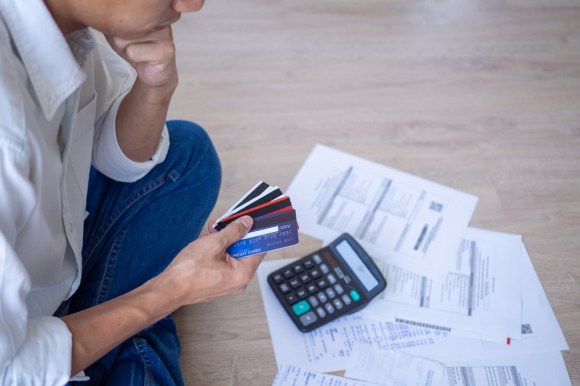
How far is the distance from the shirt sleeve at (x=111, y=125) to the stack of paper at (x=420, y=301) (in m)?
0.35

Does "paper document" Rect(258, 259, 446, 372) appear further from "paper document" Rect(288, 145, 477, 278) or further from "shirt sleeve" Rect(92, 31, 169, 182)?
"shirt sleeve" Rect(92, 31, 169, 182)

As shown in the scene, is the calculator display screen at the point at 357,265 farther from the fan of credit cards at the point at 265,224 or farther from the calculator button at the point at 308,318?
the fan of credit cards at the point at 265,224

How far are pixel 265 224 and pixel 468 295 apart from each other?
0.50m

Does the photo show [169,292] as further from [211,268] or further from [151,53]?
[151,53]

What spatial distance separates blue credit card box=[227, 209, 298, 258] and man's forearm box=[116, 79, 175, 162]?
248mm

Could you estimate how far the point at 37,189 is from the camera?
69 cm

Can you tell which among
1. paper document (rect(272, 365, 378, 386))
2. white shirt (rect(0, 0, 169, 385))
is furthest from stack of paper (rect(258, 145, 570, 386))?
white shirt (rect(0, 0, 169, 385))

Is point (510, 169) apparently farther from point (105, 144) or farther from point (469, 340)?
point (105, 144)

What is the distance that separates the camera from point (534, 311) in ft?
3.87

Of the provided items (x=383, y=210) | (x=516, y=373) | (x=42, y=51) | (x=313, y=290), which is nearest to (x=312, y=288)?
(x=313, y=290)

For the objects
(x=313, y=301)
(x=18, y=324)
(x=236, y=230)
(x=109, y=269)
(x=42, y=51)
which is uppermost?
(x=42, y=51)

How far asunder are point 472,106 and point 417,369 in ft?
2.55

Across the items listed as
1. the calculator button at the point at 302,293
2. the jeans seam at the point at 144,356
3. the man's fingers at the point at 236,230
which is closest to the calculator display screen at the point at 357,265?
the calculator button at the point at 302,293

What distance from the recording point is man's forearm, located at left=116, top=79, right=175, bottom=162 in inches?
38.5
